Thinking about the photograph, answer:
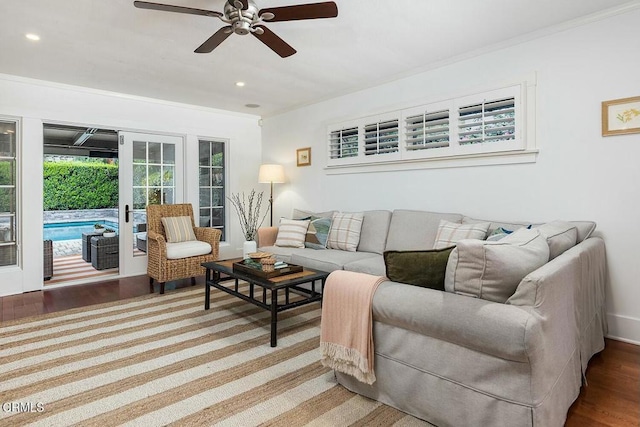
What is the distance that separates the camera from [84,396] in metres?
1.88

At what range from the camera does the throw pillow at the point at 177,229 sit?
13.9 feet

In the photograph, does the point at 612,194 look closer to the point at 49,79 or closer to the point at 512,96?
the point at 512,96

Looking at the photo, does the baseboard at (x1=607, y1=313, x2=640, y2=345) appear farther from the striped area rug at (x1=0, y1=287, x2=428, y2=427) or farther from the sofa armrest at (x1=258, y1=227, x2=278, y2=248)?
the sofa armrest at (x1=258, y1=227, x2=278, y2=248)

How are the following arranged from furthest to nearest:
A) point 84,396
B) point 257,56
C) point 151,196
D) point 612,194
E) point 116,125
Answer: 1. point 151,196
2. point 116,125
3. point 257,56
4. point 612,194
5. point 84,396

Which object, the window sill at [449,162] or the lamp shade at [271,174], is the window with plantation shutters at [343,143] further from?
the lamp shade at [271,174]

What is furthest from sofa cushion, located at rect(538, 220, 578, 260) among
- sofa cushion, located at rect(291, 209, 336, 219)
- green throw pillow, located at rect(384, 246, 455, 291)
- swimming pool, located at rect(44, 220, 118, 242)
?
swimming pool, located at rect(44, 220, 118, 242)

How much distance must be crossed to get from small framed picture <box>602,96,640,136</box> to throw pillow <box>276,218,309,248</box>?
9.54ft

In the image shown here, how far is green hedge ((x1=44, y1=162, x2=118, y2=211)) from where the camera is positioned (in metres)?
8.67

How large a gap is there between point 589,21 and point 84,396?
418cm

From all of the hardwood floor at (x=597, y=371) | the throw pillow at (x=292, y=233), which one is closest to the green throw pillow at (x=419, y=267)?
the hardwood floor at (x=597, y=371)

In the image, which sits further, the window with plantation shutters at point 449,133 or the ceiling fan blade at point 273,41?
the window with plantation shutters at point 449,133

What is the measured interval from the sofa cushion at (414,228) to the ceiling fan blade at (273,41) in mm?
1944

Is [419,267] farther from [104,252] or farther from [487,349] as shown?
[104,252]

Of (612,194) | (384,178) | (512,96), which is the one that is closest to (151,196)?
(384,178)
